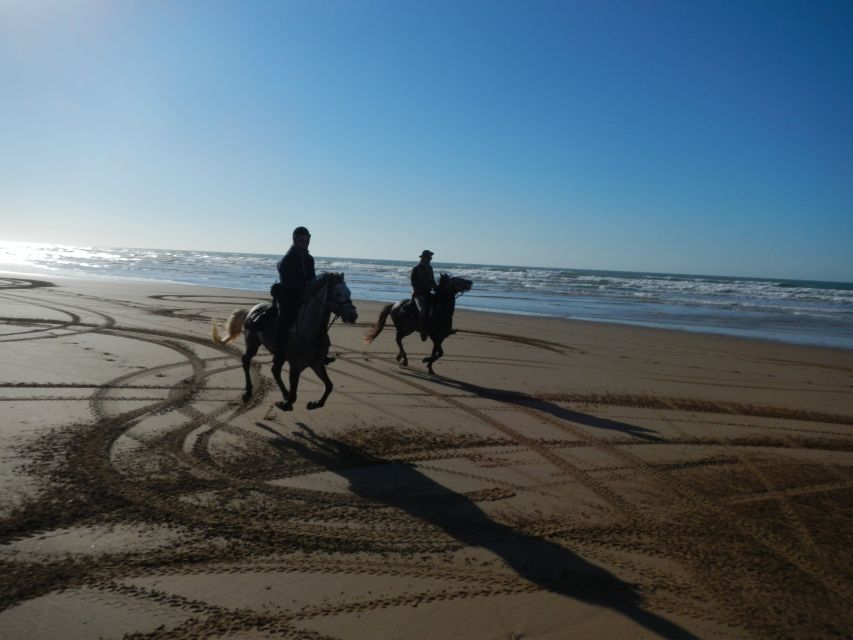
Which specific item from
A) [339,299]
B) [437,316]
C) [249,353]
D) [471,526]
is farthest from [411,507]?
[437,316]

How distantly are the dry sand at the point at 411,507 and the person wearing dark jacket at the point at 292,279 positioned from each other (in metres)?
1.26

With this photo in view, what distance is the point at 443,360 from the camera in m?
11.9

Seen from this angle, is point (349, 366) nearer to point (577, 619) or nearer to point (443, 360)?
point (443, 360)

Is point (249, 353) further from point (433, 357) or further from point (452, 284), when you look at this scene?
point (452, 284)

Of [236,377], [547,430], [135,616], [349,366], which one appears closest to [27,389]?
[236,377]

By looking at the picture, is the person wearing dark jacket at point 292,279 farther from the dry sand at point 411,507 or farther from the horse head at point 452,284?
the horse head at point 452,284

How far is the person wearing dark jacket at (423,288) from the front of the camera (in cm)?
1131

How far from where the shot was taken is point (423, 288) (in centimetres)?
1148

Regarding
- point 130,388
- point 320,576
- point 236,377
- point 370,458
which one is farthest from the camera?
point 236,377

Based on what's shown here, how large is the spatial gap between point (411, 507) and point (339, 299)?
267 centimetres

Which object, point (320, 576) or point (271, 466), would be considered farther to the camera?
point (271, 466)

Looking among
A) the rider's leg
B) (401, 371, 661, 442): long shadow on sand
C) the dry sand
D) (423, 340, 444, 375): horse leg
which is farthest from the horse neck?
the rider's leg

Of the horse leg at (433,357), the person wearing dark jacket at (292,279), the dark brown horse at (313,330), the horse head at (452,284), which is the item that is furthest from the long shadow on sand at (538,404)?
the person wearing dark jacket at (292,279)

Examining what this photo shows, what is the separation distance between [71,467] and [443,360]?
7.77 meters
